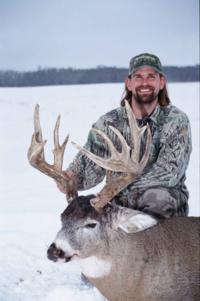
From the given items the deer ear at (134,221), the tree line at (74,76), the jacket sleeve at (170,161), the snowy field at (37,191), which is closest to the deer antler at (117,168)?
the deer ear at (134,221)

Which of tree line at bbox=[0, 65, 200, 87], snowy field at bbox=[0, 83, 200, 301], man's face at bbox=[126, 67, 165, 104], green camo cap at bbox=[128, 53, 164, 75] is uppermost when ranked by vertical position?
tree line at bbox=[0, 65, 200, 87]

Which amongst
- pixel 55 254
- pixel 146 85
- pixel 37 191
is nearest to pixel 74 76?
pixel 37 191

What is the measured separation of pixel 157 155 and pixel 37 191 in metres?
2.77

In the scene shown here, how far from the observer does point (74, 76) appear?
6332mm

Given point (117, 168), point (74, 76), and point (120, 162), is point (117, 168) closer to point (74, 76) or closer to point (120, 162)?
point (120, 162)

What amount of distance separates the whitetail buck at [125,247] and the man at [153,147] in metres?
0.40

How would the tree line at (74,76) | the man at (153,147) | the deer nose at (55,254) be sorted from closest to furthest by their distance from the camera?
the deer nose at (55,254)
the man at (153,147)
the tree line at (74,76)

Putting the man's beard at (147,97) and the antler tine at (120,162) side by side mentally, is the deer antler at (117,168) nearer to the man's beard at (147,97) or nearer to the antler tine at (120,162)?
the antler tine at (120,162)

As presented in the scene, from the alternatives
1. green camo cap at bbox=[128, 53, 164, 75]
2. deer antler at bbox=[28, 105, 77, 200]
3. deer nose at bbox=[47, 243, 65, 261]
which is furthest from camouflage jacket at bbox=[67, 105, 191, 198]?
deer nose at bbox=[47, 243, 65, 261]

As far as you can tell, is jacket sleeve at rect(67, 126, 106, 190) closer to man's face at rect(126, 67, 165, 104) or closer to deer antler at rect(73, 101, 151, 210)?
man's face at rect(126, 67, 165, 104)

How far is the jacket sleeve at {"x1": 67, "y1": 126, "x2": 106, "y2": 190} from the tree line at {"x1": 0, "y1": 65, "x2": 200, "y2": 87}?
4.80 feet

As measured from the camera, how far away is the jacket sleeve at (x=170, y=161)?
3463 mm

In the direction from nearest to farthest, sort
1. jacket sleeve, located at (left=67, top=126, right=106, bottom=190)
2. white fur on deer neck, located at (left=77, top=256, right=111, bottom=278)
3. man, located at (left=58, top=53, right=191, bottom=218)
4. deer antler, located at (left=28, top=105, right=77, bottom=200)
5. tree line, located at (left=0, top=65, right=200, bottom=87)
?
1. white fur on deer neck, located at (left=77, top=256, right=111, bottom=278)
2. deer antler, located at (left=28, top=105, right=77, bottom=200)
3. man, located at (left=58, top=53, right=191, bottom=218)
4. jacket sleeve, located at (left=67, top=126, right=106, bottom=190)
5. tree line, located at (left=0, top=65, right=200, bottom=87)

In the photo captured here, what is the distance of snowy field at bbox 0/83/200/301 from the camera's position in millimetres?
3908
